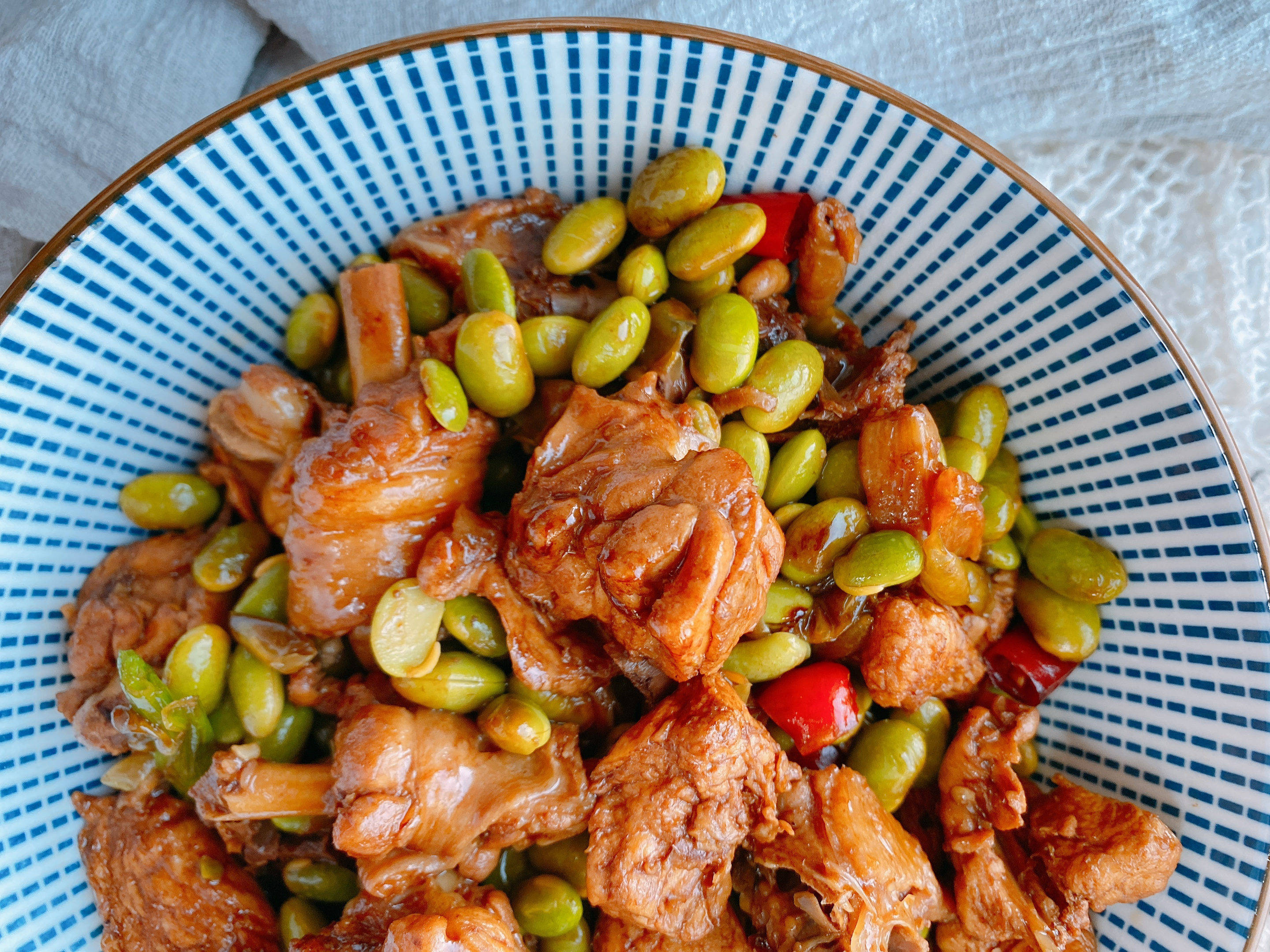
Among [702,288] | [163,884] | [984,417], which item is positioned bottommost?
[163,884]

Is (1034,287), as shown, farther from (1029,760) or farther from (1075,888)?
(1075,888)

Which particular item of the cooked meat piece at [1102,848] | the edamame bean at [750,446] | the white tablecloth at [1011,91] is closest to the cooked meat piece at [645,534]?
the edamame bean at [750,446]

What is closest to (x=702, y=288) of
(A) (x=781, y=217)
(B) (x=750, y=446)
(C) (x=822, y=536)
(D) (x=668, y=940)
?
(A) (x=781, y=217)

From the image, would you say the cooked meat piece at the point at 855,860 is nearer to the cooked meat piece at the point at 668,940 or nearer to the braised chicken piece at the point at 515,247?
the cooked meat piece at the point at 668,940

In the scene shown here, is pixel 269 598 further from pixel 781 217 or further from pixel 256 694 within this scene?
pixel 781 217

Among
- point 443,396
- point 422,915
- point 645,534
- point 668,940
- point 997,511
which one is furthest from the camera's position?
point 997,511

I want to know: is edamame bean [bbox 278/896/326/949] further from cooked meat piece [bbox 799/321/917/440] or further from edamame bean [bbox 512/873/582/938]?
cooked meat piece [bbox 799/321/917/440]
